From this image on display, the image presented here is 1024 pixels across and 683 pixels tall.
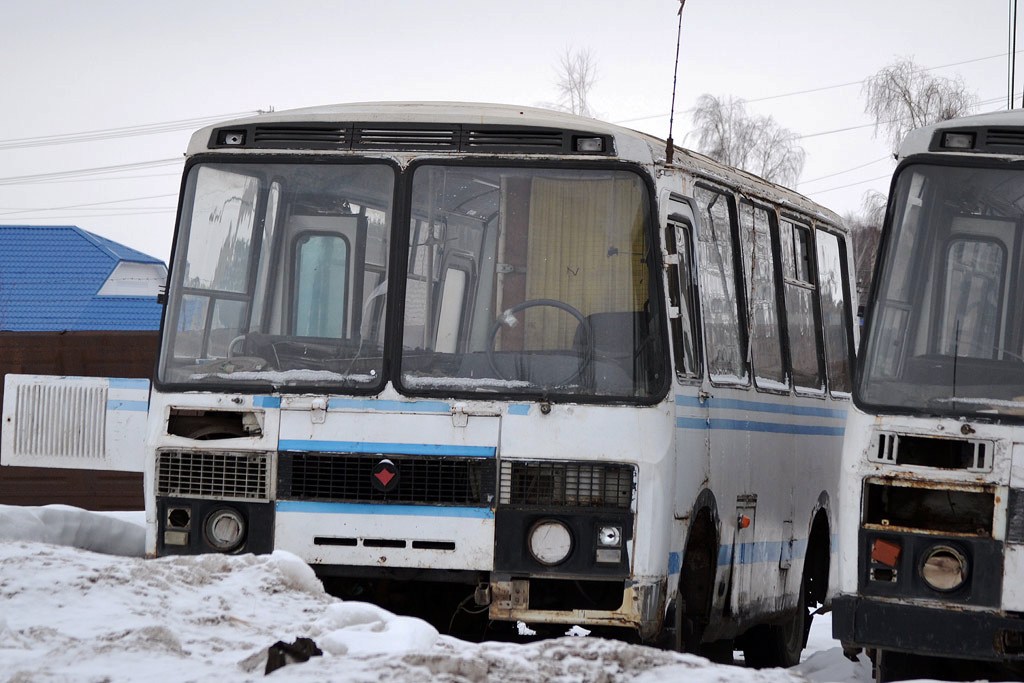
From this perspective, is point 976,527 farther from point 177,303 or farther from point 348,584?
point 177,303

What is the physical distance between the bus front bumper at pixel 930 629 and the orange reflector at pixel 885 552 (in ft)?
0.55

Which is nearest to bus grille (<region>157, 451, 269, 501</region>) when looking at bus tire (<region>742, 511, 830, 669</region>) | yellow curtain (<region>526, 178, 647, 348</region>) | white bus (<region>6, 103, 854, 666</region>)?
white bus (<region>6, 103, 854, 666</region>)

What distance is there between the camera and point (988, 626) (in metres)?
7.13

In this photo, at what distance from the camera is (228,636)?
680cm

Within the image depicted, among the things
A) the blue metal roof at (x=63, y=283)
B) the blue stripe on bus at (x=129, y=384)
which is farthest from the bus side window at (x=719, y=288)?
the blue metal roof at (x=63, y=283)

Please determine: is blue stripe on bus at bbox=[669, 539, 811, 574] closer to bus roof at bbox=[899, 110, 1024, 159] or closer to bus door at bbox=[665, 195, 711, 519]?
bus door at bbox=[665, 195, 711, 519]

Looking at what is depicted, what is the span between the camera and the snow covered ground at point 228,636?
19.1ft

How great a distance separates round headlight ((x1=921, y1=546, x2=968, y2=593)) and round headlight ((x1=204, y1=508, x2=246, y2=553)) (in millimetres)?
3187

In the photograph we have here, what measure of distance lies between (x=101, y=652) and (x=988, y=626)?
3.60 meters

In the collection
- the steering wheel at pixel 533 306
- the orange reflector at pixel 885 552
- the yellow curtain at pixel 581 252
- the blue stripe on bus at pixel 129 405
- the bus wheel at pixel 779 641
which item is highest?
the yellow curtain at pixel 581 252

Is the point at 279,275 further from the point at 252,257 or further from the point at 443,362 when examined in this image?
the point at 443,362

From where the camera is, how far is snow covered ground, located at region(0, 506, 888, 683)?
19.1ft

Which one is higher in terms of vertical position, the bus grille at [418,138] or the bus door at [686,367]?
the bus grille at [418,138]

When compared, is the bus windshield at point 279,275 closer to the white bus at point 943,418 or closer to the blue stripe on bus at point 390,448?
the blue stripe on bus at point 390,448
